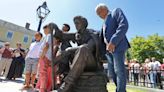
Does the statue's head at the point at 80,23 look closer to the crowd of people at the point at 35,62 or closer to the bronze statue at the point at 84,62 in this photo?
the bronze statue at the point at 84,62

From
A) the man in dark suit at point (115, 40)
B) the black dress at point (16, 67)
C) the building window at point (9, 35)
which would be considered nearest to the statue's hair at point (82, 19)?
the man in dark suit at point (115, 40)

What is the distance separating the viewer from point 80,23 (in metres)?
3.73

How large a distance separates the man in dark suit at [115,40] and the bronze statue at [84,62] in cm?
20

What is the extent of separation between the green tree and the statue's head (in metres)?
43.9

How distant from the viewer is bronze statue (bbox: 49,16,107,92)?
3315mm

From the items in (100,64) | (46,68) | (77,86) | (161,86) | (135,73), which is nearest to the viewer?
(77,86)

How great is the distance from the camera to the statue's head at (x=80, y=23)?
371 cm

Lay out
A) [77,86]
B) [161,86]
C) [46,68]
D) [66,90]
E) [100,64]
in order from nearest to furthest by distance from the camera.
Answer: [66,90] < [77,86] < [100,64] < [46,68] < [161,86]

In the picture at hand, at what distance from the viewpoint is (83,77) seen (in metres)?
3.45

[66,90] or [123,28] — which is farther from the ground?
[123,28]

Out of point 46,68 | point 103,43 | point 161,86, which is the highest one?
point 103,43

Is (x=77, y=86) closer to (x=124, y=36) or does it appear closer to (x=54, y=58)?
(x=54, y=58)

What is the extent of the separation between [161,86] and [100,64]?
7120 mm

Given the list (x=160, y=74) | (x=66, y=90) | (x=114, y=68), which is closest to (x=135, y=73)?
(x=160, y=74)
